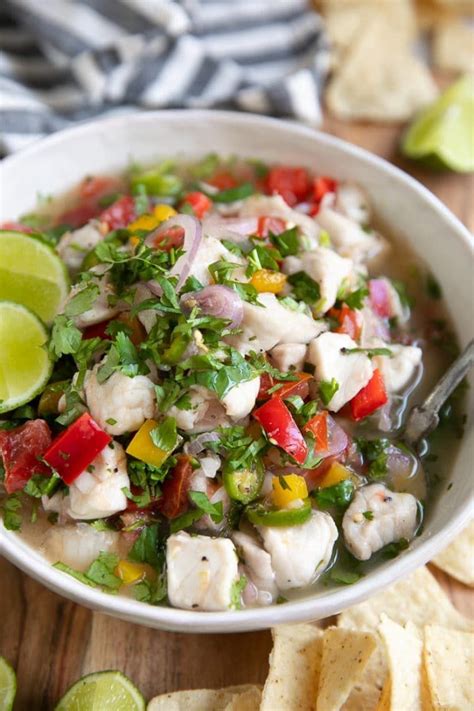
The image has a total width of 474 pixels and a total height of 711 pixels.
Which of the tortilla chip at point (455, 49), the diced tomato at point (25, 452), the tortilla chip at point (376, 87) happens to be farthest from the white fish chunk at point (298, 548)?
the tortilla chip at point (455, 49)

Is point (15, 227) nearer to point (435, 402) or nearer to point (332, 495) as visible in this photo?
point (332, 495)

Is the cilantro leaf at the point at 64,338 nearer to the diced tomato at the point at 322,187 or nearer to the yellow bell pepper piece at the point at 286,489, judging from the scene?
the yellow bell pepper piece at the point at 286,489

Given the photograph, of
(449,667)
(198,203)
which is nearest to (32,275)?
(198,203)

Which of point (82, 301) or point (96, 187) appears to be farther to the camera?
point (96, 187)

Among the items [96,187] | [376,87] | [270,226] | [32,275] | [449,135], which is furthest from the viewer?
[376,87]

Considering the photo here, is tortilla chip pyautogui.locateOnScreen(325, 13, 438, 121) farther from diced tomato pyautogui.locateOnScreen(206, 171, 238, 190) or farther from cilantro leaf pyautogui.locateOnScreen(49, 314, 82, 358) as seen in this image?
cilantro leaf pyautogui.locateOnScreen(49, 314, 82, 358)

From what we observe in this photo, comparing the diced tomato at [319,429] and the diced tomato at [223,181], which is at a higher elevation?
the diced tomato at [319,429]

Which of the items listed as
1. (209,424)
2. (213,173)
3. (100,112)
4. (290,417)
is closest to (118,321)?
(209,424)
